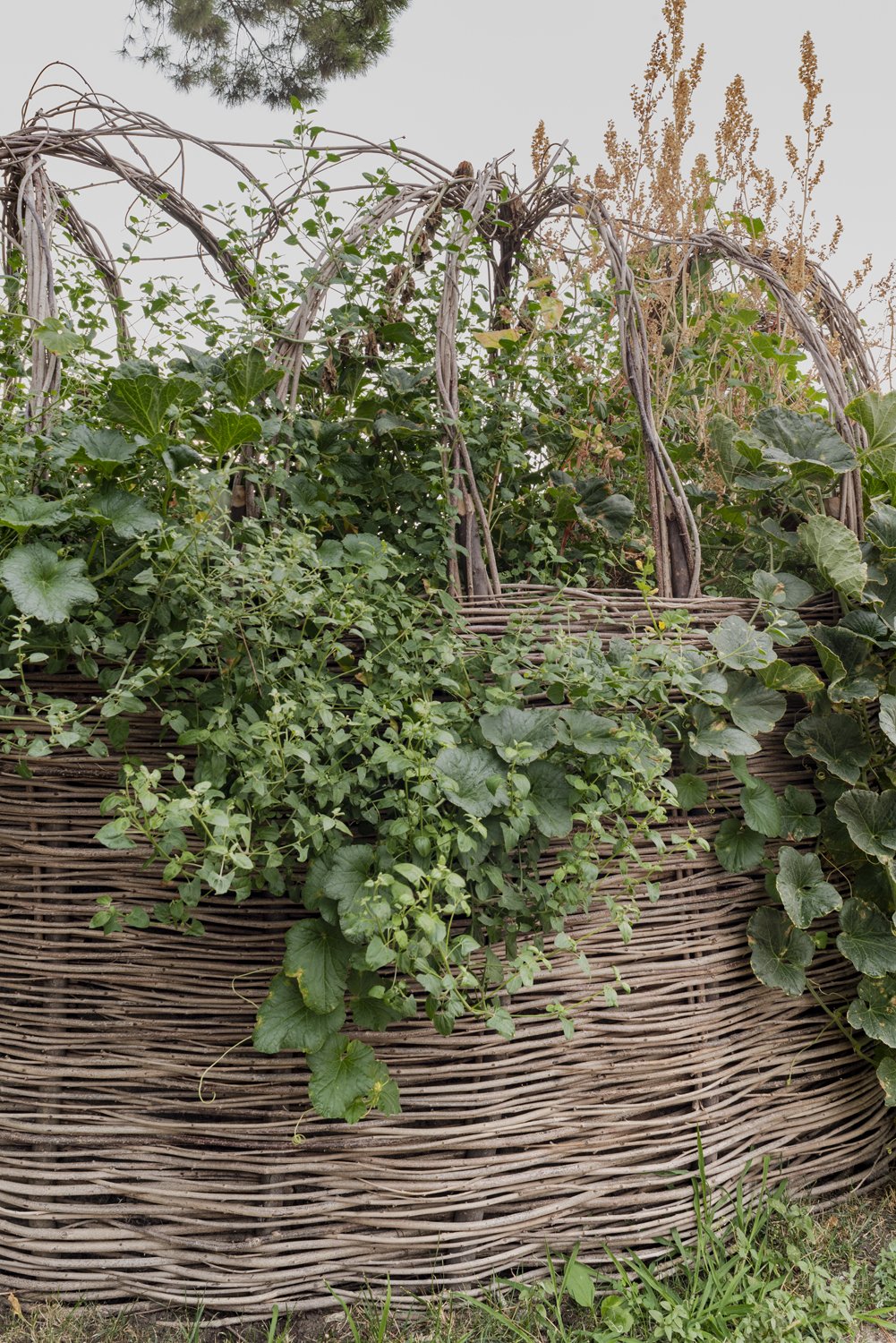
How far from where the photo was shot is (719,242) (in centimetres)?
188

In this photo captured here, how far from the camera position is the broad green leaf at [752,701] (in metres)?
1.54

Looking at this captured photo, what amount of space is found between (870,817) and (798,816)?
123 mm

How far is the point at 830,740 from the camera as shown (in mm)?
1720

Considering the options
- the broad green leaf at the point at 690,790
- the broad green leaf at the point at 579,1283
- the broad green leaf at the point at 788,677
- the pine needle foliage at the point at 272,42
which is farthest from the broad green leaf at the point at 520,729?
the pine needle foliage at the point at 272,42

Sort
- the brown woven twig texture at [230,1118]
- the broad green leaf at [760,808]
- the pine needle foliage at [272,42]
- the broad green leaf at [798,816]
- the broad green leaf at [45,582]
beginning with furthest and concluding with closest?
the pine needle foliage at [272,42], the broad green leaf at [798,816], the broad green leaf at [760,808], the brown woven twig texture at [230,1118], the broad green leaf at [45,582]

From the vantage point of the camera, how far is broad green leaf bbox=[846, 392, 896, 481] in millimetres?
1776

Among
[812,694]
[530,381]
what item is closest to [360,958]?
[812,694]

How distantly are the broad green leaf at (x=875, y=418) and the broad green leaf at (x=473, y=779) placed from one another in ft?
3.20

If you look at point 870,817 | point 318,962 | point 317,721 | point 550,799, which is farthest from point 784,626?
point 318,962

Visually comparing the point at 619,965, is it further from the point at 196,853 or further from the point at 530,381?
the point at 530,381

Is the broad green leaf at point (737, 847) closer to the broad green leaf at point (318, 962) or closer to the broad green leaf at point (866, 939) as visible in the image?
the broad green leaf at point (866, 939)

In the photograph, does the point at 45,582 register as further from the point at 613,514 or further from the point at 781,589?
the point at 781,589

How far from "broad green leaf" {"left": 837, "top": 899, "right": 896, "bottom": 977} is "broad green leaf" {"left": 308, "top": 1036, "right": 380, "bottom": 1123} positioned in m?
0.86

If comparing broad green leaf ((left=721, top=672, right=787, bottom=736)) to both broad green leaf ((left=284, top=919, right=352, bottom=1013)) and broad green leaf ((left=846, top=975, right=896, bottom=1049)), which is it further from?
broad green leaf ((left=284, top=919, right=352, bottom=1013))
